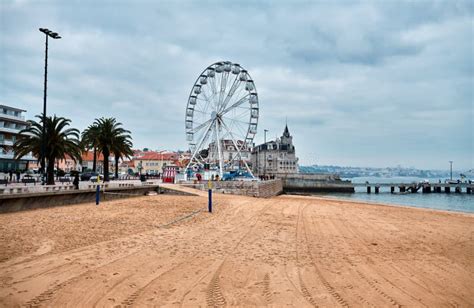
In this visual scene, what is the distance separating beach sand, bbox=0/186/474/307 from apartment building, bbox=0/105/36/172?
1894 inches

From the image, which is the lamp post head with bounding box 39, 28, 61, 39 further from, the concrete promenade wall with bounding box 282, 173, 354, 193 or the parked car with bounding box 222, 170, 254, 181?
the concrete promenade wall with bounding box 282, 173, 354, 193

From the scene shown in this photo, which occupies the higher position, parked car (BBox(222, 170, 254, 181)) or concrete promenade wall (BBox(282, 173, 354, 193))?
parked car (BBox(222, 170, 254, 181))

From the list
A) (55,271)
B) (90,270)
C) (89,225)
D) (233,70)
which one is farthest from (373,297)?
(233,70)

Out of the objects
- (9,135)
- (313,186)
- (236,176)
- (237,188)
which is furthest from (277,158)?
(237,188)

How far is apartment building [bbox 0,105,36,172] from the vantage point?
177ft

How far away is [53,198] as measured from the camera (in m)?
20.8

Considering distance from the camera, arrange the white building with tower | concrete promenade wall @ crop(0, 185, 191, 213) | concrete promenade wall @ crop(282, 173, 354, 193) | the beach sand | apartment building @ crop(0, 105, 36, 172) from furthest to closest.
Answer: the white building with tower
concrete promenade wall @ crop(282, 173, 354, 193)
apartment building @ crop(0, 105, 36, 172)
concrete promenade wall @ crop(0, 185, 191, 213)
the beach sand

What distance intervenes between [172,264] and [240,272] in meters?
1.62

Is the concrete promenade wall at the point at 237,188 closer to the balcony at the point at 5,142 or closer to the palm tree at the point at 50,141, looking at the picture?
the palm tree at the point at 50,141

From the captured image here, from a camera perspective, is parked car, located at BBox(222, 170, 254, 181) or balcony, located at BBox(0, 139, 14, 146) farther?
balcony, located at BBox(0, 139, 14, 146)

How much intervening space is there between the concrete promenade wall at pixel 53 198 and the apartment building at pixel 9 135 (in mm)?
34026

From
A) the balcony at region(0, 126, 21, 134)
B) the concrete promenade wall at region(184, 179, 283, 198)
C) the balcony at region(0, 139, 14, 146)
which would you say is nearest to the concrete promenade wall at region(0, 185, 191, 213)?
the concrete promenade wall at region(184, 179, 283, 198)

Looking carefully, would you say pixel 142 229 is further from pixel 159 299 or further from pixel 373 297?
pixel 373 297

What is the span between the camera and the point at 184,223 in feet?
47.1
